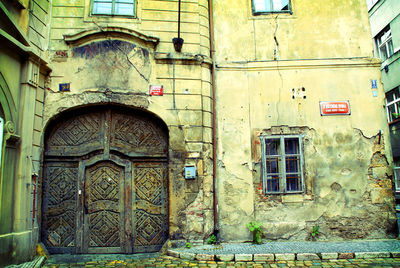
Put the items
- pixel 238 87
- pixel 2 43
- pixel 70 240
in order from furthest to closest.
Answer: pixel 238 87 → pixel 70 240 → pixel 2 43

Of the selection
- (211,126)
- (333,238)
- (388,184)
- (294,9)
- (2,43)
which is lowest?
(333,238)

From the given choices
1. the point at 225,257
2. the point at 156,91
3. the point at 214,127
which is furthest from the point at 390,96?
the point at 225,257

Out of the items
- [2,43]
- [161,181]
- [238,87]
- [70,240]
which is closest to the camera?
[2,43]

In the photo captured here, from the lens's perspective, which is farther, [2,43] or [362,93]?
[362,93]

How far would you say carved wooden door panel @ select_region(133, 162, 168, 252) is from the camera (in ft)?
20.6

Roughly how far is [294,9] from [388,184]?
455 cm

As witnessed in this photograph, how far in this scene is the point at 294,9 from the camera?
731 cm

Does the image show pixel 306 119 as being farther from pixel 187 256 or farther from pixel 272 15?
pixel 187 256

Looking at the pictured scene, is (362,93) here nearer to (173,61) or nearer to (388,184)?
(388,184)

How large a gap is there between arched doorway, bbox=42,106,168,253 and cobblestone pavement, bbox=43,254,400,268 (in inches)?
15.6

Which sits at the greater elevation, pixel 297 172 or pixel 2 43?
pixel 2 43

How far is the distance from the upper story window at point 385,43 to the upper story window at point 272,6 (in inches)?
360

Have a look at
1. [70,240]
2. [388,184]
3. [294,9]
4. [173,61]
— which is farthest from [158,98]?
[388,184]

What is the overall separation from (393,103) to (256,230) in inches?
450
